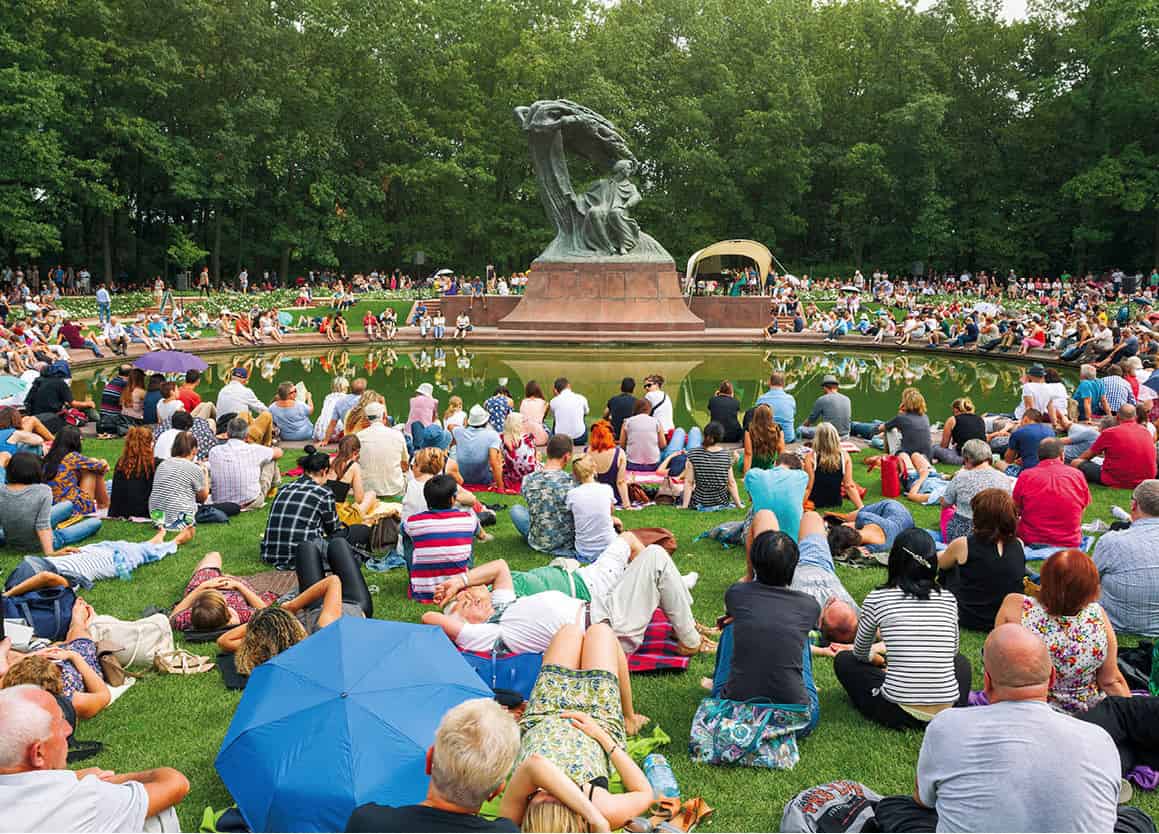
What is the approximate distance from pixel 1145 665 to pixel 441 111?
161 feet

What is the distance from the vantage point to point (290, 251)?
48812 mm

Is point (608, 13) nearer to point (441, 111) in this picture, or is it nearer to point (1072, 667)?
point (441, 111)

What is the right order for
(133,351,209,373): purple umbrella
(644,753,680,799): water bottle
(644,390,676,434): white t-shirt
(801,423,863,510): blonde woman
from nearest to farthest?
(644,753,680,799): water bottle → (801,423,863,510): blonde woman → (644,390,676,434): white t-shirt → (133,351,209,373): purple umbrella

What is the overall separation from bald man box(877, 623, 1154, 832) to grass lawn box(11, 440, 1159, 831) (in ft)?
3.62

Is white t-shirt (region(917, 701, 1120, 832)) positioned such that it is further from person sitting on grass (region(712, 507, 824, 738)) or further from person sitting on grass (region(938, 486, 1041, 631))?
person sitting on grass (region(938, 486, 1041, 631))

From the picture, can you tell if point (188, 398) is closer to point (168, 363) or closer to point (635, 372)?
point (168, 363)

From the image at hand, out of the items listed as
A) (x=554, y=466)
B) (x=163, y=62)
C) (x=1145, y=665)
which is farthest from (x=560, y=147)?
(x=1145, y=665)

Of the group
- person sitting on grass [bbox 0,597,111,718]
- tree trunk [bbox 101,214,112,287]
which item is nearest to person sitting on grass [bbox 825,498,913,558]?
person sitting on grass [bbox 0,597,111,718]

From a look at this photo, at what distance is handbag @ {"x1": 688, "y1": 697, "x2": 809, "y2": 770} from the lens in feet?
15.3

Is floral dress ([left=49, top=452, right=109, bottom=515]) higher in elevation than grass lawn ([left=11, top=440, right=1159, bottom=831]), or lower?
higher

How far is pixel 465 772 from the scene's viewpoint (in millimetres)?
2893

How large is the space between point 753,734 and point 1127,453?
24.3 feet

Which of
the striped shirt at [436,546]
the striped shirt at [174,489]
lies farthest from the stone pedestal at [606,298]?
the striped shirt at [436,546]

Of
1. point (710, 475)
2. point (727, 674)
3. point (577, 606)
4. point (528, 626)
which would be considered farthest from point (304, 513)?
point (710, 475)
